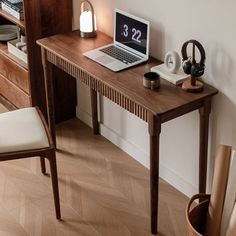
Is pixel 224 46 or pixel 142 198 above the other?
pixel 224 46

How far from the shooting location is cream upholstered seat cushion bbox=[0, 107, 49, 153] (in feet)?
7.94

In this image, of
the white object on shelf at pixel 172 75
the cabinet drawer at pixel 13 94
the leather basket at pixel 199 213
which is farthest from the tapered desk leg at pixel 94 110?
the leather basket at pixel 199 213

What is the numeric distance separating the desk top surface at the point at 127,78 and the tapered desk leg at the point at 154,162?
68 millimetres

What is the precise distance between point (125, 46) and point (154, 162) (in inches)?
25.9

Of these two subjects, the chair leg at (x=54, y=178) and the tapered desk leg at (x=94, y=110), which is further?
the tapered desk leg at (x=94, y=110)

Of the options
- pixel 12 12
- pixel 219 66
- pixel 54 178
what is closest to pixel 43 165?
pixel 54 178

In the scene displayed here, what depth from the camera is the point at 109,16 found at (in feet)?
9.45

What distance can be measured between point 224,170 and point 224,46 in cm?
53

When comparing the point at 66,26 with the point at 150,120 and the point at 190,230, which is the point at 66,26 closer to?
the point at 150,120

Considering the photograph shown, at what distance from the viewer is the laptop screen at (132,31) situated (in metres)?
2.59

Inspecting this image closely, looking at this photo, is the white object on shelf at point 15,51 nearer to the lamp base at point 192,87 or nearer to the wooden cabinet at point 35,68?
the wooden cabinet at point 35,68

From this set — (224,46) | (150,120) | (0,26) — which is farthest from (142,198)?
(0,26)

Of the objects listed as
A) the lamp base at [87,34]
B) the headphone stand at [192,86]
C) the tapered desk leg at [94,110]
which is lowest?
the tapered desk leg at [94,110]

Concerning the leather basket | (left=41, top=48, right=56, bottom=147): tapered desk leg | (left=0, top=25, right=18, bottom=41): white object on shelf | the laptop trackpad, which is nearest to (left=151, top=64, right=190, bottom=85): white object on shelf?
the laptop trackpad
